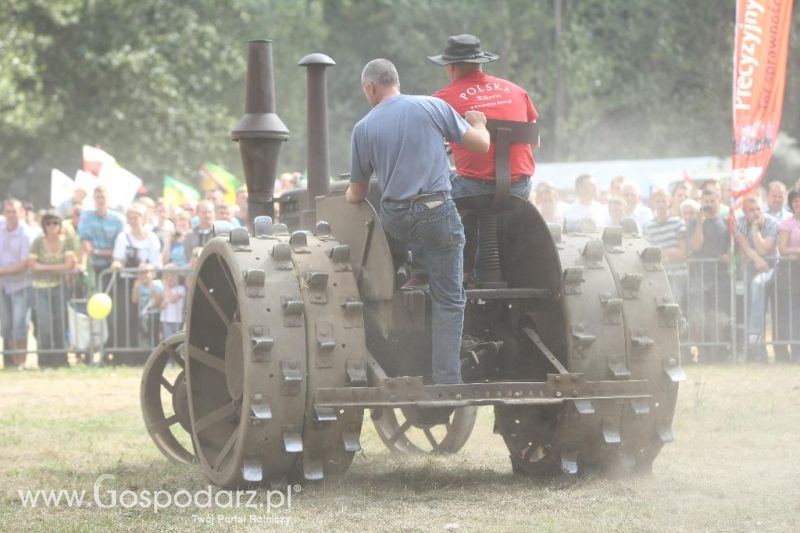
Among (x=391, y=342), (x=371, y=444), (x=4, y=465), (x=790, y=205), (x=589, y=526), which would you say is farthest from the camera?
(x=790, y=205)

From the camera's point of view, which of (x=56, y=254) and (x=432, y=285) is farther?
(x=56, y=254)

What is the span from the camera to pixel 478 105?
738cm

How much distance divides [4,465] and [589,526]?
413 centimetres

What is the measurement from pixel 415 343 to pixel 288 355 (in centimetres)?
93

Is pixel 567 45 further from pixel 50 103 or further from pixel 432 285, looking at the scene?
pixel 432 285

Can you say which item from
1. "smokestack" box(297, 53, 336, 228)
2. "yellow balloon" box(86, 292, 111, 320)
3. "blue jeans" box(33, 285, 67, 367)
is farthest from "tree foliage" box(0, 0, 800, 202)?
"smokestack" box(297, 53, 336, 228)

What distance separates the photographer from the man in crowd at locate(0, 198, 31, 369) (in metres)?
16.6

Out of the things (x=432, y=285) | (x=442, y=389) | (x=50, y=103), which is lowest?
(x=442, y=389)

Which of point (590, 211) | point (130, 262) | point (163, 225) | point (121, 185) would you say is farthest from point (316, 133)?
point (121, 185)

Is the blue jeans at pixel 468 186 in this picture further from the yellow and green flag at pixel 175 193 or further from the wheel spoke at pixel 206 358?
the yellow and green flag at pixel 175 193

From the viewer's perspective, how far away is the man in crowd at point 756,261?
15086mm

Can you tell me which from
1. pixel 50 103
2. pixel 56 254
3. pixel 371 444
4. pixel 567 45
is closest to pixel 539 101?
pixel 567 45

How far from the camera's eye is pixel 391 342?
7.54 meters

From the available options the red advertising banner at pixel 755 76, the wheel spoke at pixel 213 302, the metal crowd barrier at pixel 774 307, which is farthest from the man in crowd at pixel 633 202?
the wheel spoke at pixel 213 302
